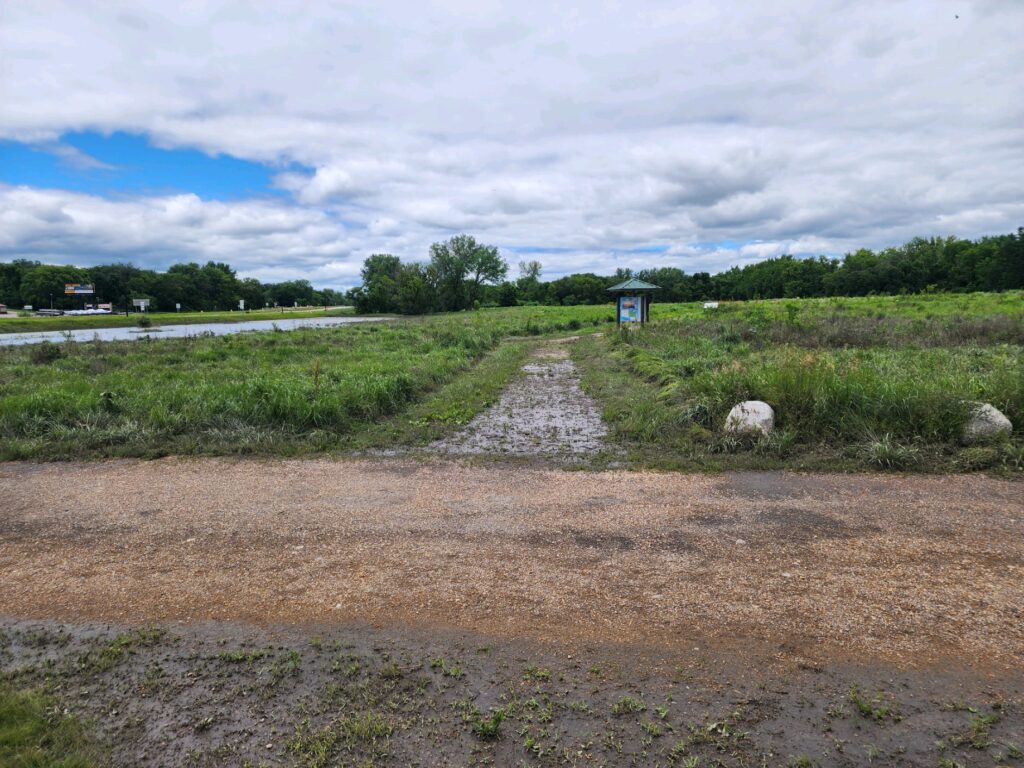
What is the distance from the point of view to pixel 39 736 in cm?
276

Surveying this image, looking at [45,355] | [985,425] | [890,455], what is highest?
[45,355]

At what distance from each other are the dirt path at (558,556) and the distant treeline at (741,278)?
6636 cm

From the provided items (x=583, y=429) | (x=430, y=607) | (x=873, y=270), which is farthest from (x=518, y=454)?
(x=873, y=270)

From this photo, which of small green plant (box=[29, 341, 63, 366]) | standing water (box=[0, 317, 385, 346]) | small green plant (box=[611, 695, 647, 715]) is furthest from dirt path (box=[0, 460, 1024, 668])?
standing water (box=[0, 317, 385, 346])

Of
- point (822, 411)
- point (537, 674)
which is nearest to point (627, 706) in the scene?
point (537, 674)

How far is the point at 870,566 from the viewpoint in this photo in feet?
14.1

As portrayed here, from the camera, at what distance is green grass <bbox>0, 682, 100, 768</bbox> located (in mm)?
2621

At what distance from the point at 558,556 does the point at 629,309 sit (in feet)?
70.9

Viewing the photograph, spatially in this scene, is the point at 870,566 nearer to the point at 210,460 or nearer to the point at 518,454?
the point at 518,454

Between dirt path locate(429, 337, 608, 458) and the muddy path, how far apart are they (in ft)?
14.8

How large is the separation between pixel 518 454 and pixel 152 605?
4.68 meters

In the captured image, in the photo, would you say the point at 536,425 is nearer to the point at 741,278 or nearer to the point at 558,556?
the point at 558,556

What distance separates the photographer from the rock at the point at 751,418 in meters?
7.74

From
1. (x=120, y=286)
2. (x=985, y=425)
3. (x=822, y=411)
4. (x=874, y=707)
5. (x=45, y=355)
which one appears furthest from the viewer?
(x=120, y=286)
